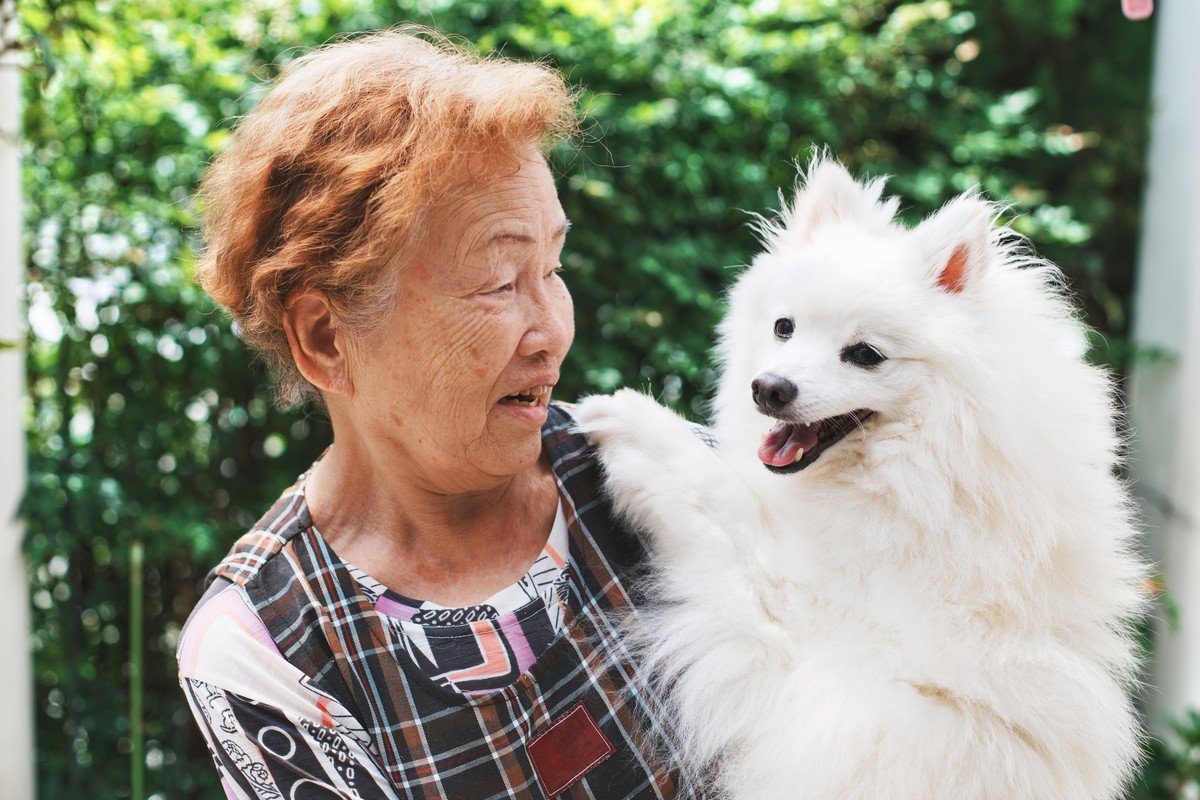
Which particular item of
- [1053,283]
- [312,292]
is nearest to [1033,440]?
[1053,283]

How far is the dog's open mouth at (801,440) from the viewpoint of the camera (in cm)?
181

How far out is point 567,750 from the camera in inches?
59.5

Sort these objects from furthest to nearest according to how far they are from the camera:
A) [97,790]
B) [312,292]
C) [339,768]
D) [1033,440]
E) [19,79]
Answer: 1. [97,790]
2. [19,79]
3. [1033,440]
4. [312,292]
5. [339,768]

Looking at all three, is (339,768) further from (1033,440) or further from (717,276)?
(717,276)

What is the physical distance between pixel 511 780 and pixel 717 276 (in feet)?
7.73

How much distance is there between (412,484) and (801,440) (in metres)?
0.68

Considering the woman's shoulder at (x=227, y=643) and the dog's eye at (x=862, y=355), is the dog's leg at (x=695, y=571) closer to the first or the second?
the dog's eye at (x=862, y=355)

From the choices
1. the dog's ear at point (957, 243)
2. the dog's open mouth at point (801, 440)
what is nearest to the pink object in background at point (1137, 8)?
the dog's ear at point (957, 243)

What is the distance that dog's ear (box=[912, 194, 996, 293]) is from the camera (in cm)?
180

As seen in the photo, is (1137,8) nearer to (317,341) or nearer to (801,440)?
(801,440)

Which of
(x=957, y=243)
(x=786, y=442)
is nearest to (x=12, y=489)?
(x=786, y=442)

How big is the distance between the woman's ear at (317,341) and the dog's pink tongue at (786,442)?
28.4 inches

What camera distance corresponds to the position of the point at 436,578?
163 cm

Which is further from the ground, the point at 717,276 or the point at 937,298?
the point at 937,298
